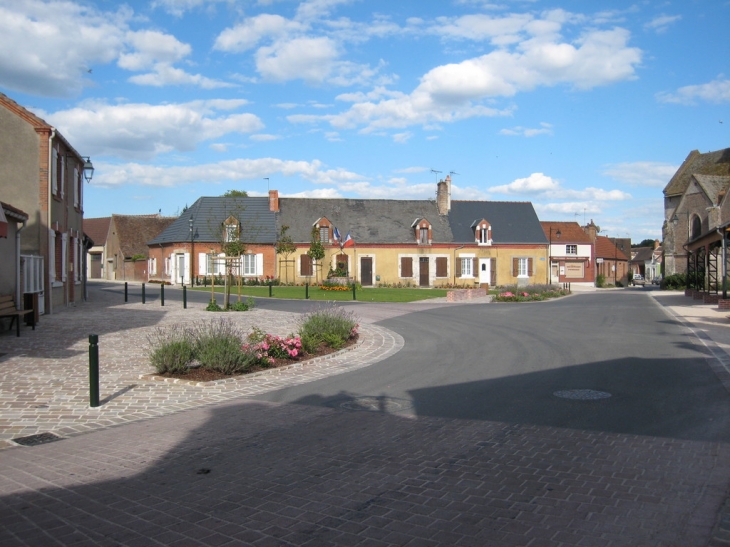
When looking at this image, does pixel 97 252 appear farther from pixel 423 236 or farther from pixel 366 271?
pixel 423 236

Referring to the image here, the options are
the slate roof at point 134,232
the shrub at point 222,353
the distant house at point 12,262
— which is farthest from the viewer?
the slate roof at point 134,232

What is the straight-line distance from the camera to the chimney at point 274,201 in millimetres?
49281

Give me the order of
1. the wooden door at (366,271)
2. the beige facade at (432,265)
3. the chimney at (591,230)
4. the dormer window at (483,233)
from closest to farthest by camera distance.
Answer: the beige facade at (432,265) < the wooden door at (366,271) < the dormer window at (483,233) < the chimney at (591,230)

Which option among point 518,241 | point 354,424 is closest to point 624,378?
point 354,424

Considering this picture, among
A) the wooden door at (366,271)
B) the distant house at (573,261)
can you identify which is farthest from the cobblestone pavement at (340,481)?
the distant house at (573,261)

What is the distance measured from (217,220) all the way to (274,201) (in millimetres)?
4678

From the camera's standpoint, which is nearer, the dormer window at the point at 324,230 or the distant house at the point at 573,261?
the dormer window at the point at 324,230

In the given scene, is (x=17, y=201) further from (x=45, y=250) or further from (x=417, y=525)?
(x=417, y=525)

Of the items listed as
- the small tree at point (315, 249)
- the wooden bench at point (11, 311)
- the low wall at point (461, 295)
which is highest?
the small tree at point (315, 249)

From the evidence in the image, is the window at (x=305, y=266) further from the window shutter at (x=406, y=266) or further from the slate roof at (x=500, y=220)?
the slate roof at (x=500, y=220)

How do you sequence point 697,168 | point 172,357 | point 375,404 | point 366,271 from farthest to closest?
point 697,168, point 366,271, point 172,357, point 375,404

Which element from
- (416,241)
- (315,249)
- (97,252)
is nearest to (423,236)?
(416,241)

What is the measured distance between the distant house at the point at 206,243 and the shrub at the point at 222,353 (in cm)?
3278

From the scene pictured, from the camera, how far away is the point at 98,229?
6888 centimetres
